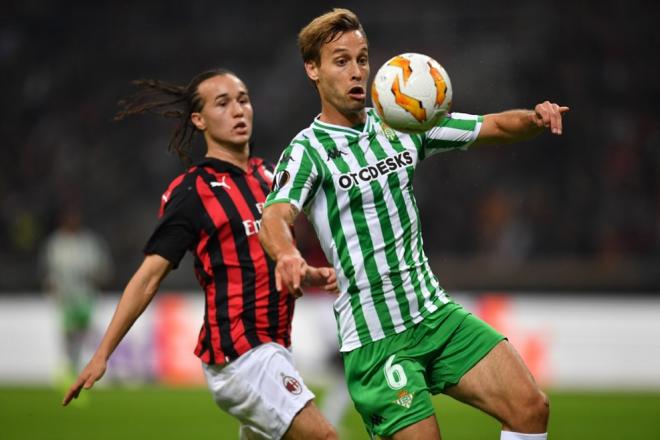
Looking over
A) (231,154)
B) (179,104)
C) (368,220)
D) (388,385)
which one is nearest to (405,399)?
(388,385)

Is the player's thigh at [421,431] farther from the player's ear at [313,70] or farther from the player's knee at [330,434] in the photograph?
the player's ear at [313,70]

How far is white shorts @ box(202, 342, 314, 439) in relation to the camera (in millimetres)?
4641

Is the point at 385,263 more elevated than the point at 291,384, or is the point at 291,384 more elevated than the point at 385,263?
the point at 385,263

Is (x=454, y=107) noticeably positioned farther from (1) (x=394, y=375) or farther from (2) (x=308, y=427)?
(1) (x=394, y=375)

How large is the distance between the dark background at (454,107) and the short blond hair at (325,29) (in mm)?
8719

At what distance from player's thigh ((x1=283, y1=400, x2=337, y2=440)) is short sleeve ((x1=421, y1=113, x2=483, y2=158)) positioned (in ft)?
4.18

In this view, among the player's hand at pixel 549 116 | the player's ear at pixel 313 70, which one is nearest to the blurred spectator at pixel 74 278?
the player's ear at pixel 313 70

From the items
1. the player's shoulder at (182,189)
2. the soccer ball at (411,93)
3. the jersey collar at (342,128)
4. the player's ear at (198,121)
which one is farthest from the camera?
the player's ear at (198,121)

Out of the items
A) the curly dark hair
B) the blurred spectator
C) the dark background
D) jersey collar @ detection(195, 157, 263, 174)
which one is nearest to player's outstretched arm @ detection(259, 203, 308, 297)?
jersey collar @ detection(195, 157, 263, 174)

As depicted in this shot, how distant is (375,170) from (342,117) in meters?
0.30

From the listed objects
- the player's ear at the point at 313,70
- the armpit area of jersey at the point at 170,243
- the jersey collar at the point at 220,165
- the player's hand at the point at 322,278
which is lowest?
the player's hand at the point at 322,278

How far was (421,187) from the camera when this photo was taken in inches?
589

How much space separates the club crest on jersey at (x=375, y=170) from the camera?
4219 millimetres

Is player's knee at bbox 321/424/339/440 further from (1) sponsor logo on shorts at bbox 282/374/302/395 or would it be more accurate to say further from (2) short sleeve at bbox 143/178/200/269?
(2) short sleeve at bbox 143/178/200/269
